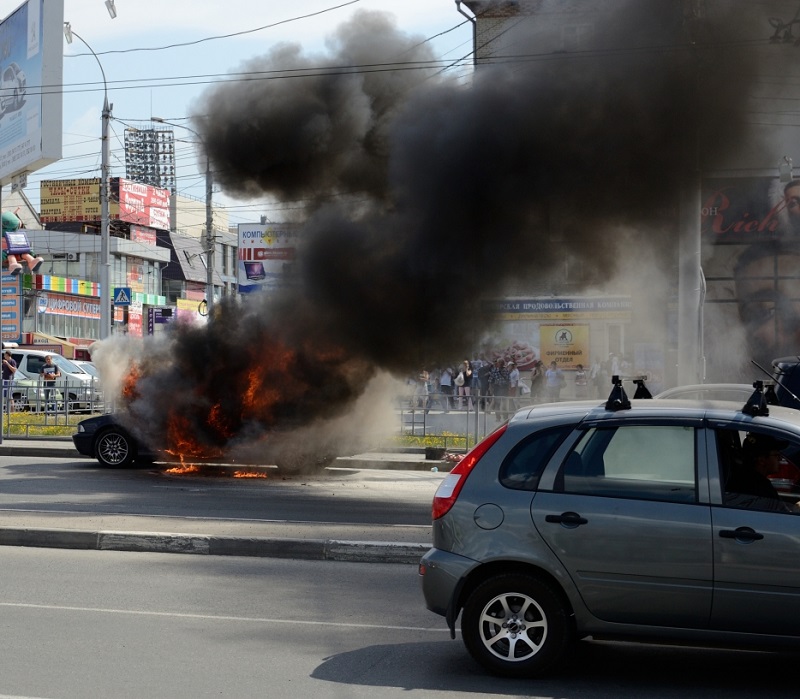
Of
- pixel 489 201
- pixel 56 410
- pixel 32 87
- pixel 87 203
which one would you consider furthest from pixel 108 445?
pixel 87 203

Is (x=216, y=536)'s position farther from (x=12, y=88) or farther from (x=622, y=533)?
(x=12, y=88)

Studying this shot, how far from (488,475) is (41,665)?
2.33 m

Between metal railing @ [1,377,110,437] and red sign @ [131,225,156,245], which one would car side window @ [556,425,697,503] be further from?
red sign @ [131,225,156,245]

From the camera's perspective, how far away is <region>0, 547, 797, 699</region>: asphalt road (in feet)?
15.9

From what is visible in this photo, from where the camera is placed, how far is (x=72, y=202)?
7775 cm

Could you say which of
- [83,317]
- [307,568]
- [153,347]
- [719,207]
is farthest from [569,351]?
[83,317]

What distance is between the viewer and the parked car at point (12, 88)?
65.9 feet

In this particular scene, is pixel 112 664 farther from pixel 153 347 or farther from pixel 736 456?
pixel 153 347

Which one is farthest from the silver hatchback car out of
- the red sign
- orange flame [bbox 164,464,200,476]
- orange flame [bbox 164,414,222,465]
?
the red sign

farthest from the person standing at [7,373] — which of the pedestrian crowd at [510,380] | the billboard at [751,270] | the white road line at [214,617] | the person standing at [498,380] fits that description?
the billboard at [751,270]

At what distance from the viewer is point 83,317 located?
62.5 meters

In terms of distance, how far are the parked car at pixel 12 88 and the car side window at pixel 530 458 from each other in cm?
1745

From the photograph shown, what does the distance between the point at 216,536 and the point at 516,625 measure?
13.1ft

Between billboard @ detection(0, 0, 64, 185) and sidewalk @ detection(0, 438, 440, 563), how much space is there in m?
11.0
